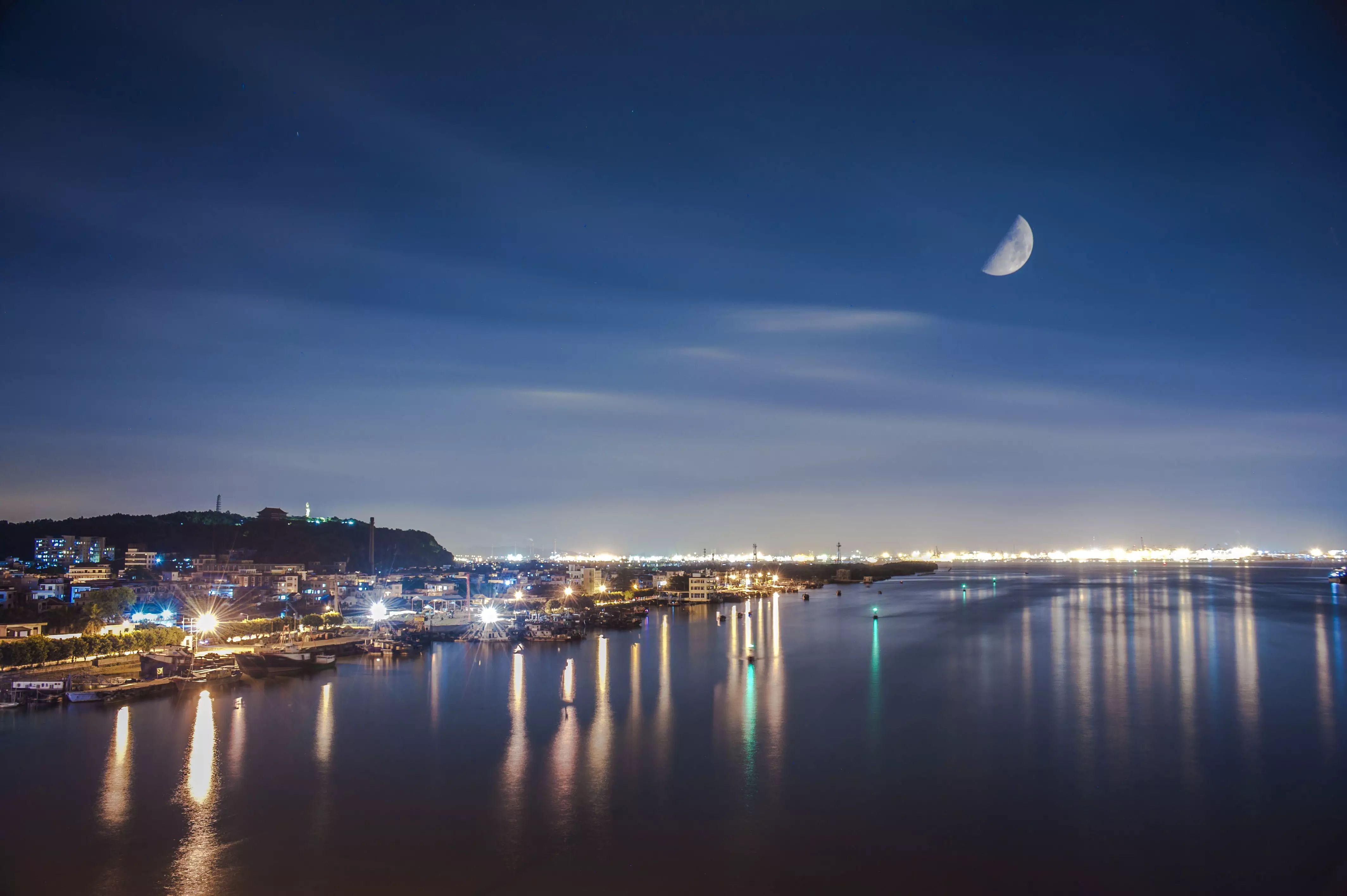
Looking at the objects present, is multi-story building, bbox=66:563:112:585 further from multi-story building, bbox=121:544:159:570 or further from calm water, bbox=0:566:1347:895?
calm water, bbox=0:566:1347:895

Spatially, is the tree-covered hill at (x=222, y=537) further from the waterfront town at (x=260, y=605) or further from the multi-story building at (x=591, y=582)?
the multi-story building at (x=591, y=582)

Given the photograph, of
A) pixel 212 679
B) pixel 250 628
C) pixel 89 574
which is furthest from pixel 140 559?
pixel 212 679

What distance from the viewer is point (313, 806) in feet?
23.7

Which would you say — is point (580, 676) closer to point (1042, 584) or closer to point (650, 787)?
point (650, 787)

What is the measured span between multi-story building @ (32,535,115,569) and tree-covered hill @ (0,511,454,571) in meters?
1.72

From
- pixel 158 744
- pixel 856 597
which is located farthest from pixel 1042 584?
pixel 158 744

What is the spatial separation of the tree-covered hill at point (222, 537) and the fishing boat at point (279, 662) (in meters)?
29.0

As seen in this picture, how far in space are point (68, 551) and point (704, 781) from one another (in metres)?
38.3

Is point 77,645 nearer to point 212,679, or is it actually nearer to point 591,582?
point 212,679

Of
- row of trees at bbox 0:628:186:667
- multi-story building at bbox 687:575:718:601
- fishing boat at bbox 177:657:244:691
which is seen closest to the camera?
fishing boat at bbox 177:657:244:691

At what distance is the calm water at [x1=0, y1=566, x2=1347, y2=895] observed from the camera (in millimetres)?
5949

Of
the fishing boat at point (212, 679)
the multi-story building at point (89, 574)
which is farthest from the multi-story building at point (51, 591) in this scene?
Answer: the fishing boat at point (212, 679)

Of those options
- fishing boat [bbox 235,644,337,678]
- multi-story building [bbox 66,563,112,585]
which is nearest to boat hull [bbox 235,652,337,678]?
fishing boat [bbox 235,644,337,678]

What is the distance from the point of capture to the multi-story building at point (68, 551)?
34.8 metres
